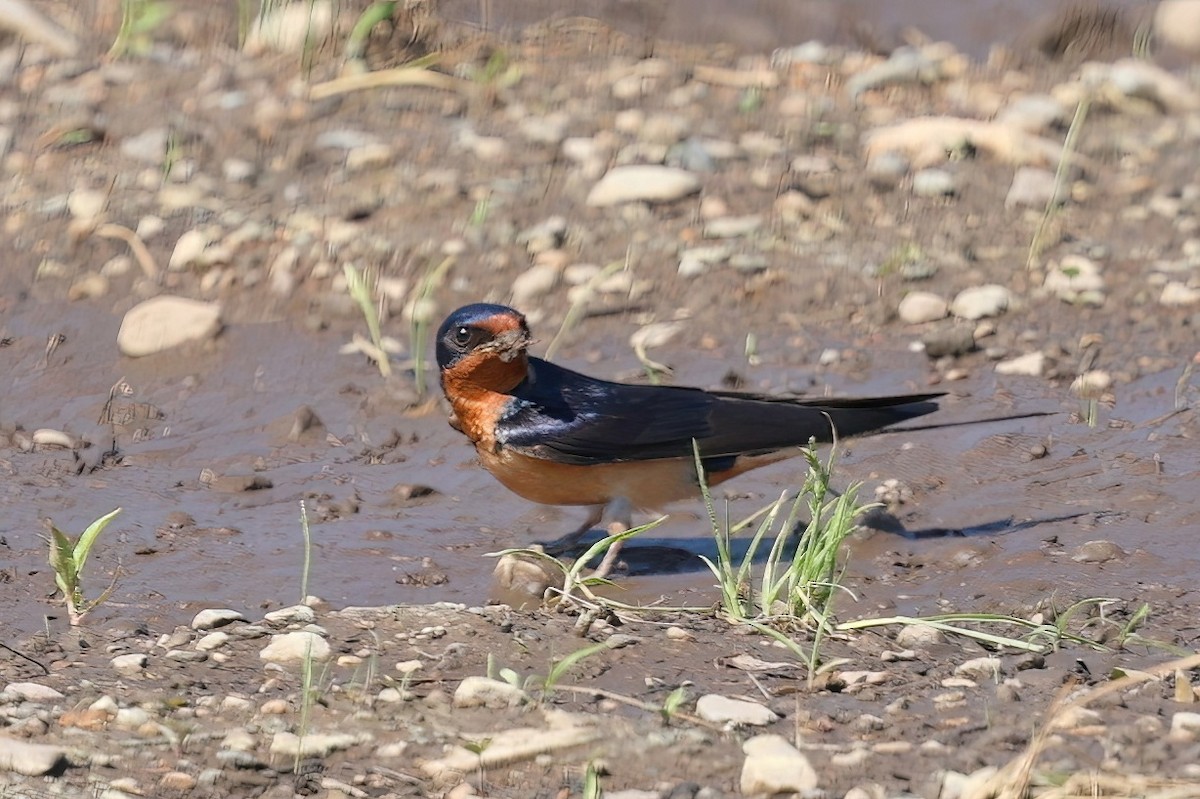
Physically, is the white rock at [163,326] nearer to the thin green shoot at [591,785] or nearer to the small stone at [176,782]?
the small stone at [176,782]

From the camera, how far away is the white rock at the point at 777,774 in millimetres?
2949

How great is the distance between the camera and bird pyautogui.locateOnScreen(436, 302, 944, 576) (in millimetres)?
4859

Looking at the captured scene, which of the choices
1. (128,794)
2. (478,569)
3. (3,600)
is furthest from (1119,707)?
(3,600)

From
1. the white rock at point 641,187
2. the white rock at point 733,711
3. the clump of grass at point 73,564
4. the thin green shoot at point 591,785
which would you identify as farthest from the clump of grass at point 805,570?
the white rock at point 641,187

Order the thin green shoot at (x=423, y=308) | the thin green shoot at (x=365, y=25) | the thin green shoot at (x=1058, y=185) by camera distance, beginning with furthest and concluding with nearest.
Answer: the thin green shoot at (x=365, y=25) < the thin green shoot at (x=1058, y=185) < the thin green shoot at (x=423, y=308)

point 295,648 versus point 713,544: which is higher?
point 295,648

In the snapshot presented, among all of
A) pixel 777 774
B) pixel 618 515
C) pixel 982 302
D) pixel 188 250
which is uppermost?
pixel 777 774

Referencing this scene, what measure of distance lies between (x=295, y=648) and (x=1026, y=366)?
3.09m

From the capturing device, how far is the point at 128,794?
2.98m

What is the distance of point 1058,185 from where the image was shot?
700 cm

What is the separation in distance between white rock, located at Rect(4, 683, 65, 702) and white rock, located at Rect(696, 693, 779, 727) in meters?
1.24

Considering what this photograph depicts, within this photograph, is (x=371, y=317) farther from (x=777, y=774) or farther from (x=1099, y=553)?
(x=777, y=774)

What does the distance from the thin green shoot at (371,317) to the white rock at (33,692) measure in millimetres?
2838

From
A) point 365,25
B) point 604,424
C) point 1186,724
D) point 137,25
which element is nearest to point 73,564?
point 604,424
